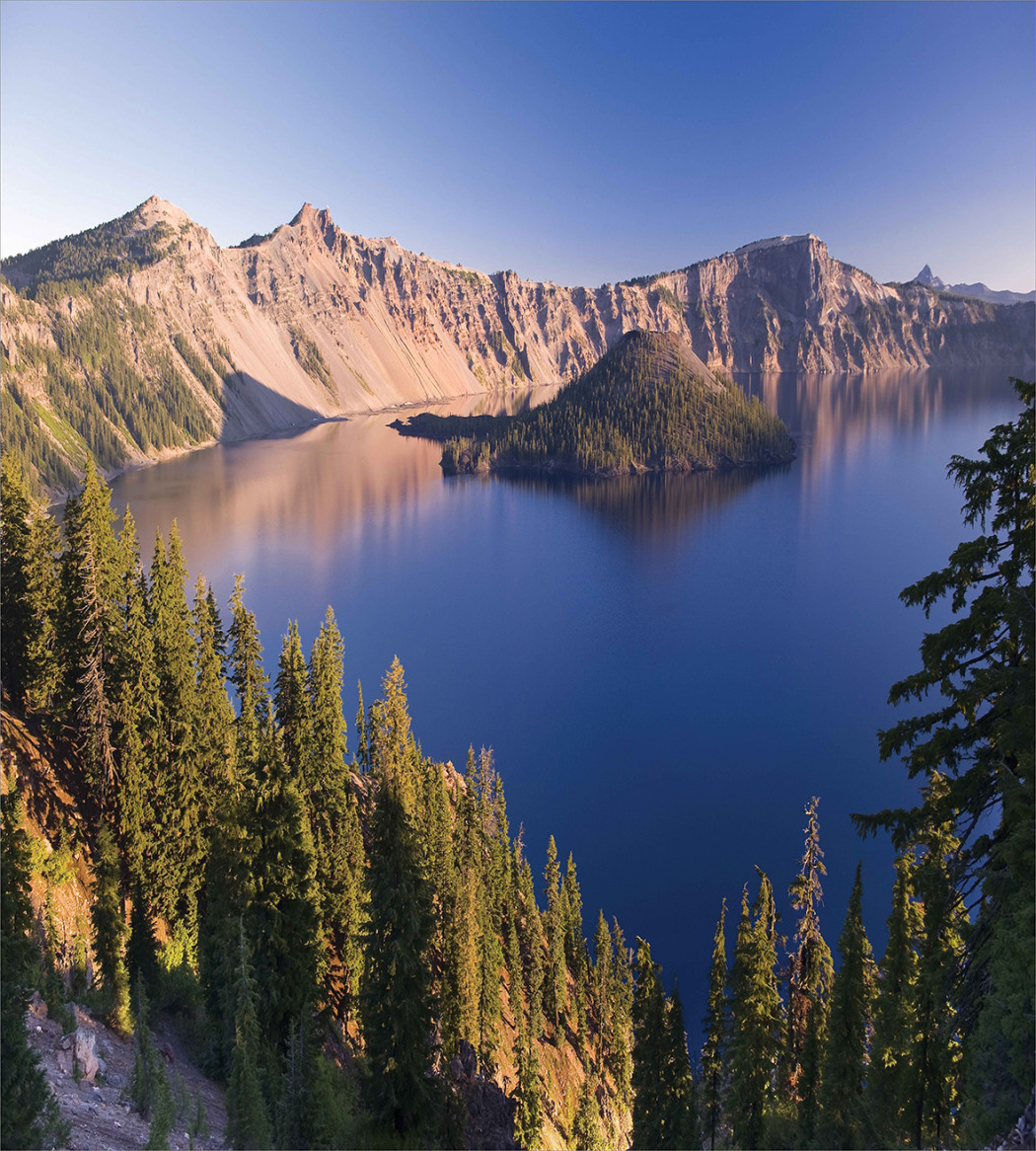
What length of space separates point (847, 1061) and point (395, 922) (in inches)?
613

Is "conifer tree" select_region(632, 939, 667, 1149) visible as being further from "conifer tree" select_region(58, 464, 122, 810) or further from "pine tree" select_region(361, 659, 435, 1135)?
"conifer tree" select_region(58, 464, 122, 810)

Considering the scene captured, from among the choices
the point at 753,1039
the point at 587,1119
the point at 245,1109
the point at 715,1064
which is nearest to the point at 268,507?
the point at 587,1119

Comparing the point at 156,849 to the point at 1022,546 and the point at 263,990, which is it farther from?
the point at 1022,546

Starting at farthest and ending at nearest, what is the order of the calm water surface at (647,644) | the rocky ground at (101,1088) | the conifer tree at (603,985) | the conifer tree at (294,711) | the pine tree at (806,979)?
the calm water surface at (647,644) < the conifer tree at (603,985) < the conifer tree at (294,711) < the pine tree at (806,979) < the rocky ground at (101,1088)

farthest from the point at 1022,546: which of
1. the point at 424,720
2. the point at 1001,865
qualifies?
the point at 424,720

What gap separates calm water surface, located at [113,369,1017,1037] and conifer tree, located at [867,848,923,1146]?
26.7 meters

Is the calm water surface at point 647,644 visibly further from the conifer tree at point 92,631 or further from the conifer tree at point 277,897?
the conifer tree at point 92,631

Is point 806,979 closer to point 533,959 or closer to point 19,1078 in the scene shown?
point 533,959

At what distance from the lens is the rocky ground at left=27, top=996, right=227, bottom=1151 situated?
17.2 metres

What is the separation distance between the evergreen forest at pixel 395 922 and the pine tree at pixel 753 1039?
0.34 feet

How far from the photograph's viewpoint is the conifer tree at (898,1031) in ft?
69.7

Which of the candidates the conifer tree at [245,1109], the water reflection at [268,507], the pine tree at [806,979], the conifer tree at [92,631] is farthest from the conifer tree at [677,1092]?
the water reflection at [268,507]

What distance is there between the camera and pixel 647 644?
94812 millimetres

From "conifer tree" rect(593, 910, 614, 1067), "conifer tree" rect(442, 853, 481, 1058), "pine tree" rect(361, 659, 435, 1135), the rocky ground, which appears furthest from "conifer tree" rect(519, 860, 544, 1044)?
the rocky ground
